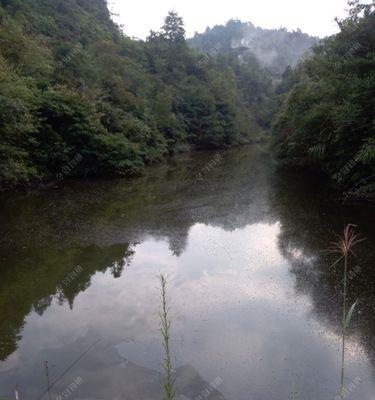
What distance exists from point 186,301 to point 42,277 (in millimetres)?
3025

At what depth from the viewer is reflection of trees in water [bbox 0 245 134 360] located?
6500 mm

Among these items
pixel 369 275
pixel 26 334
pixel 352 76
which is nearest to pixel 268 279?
pixel 369 275

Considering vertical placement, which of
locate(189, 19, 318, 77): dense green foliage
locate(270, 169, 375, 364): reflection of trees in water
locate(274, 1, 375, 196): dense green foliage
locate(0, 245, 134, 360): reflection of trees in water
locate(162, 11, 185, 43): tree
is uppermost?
locate(189, 19, 318, 77): dense green foliage

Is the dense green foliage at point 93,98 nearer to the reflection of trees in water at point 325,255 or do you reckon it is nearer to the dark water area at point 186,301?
the dark water area at point 186,301

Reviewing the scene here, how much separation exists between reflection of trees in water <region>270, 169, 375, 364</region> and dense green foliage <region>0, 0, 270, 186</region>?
984 cm

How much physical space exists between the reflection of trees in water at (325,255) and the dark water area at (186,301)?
0.12 ft

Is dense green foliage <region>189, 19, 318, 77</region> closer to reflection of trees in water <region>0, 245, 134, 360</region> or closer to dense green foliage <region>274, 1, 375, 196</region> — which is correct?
dense green foliage <region>274, 1, 375, 196</region>

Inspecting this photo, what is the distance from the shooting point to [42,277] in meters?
8.13

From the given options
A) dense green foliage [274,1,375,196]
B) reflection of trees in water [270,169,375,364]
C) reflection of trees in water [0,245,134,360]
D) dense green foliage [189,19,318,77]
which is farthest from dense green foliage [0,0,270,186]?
dense green foliage [189,19,318,77]

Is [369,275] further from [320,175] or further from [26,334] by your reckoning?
[320,175]

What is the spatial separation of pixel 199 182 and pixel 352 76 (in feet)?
27.1

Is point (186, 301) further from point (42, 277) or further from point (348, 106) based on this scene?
point (348, 106)

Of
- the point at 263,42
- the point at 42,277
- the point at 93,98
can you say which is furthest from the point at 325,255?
the point at 263,42

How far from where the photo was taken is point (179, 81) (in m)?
46.8
